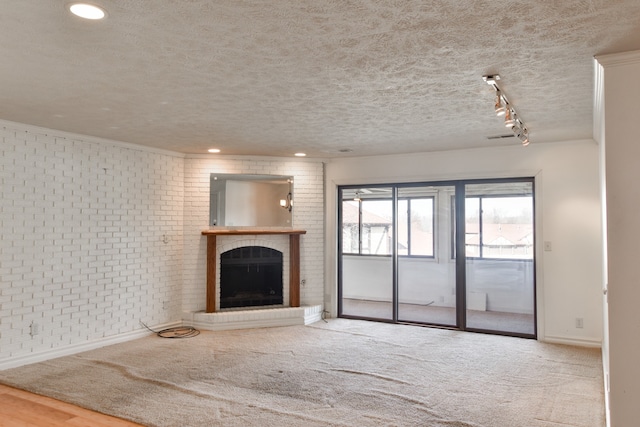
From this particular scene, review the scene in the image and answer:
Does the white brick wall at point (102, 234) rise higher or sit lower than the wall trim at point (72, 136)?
lower

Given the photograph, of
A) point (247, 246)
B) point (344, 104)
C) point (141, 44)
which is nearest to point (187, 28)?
point (141, 44)

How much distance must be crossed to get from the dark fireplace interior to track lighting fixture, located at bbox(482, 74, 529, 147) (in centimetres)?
374

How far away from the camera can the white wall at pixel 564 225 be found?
522 cm

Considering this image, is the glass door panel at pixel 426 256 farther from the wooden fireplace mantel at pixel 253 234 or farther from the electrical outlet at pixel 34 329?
the electrical outlet at pixel 34 329

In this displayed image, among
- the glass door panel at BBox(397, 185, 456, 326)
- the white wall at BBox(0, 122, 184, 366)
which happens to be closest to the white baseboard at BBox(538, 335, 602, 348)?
the glass door panel at BBox(397, 185, 456, 326)

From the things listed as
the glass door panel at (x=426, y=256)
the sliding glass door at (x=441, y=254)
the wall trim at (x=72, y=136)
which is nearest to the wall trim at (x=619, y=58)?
the sliding glass door at (x=441, y=254)

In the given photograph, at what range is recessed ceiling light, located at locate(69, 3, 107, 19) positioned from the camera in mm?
2057

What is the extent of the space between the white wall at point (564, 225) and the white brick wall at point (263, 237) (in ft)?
7.64

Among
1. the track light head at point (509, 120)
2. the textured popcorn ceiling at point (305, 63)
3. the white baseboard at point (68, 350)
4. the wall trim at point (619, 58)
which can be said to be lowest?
the white baseboard at point (68, 350)

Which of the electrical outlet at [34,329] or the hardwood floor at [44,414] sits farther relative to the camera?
the electrical outlet at [34,329]

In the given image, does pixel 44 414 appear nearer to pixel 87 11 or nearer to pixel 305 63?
pixel 87 11

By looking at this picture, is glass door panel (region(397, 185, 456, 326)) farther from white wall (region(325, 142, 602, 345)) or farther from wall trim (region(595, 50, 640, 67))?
wall trim (region(595, 50, 640, 67))

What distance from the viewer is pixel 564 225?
212 inches

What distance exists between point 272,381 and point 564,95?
136 inches
